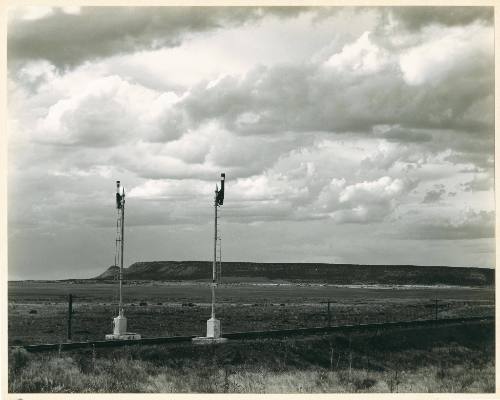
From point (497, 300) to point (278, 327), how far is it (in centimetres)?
2031

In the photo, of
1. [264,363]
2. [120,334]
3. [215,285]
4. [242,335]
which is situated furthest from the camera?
[242,335]

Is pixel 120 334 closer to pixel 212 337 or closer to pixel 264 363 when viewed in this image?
pixel 212 337

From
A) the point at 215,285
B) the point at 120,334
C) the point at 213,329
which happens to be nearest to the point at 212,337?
the point at 213,329

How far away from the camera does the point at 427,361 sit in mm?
31250

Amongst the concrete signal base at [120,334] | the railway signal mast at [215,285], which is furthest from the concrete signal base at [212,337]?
the concrete signal base at [120,334]

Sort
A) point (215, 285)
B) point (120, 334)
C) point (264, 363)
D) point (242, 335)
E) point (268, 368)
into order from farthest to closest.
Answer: point (242, 335), point (120, 334), point (215, 285), point (264, 363), point (268, 368)

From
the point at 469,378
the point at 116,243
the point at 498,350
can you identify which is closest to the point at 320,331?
the point at 469,378

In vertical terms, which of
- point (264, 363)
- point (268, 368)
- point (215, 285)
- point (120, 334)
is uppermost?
point (215, 285)

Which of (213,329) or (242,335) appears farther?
(242,335)

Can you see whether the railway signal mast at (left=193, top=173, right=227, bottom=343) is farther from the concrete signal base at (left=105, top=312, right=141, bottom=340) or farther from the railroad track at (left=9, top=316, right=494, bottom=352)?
the concrete signal base at (left=105, top=312, right=141, bottom=340)

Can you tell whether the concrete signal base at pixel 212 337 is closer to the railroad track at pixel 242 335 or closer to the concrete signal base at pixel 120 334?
the railroad track at pixel 242 335

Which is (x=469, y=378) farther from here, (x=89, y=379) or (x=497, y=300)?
(x=89, y=379)

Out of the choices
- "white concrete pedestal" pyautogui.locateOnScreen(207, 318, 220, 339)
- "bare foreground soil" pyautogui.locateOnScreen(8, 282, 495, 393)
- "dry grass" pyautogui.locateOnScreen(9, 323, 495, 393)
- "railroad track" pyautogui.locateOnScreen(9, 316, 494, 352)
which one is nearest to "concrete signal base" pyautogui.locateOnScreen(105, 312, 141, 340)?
"railroad track" pyautogui.locateOnScreen(9, 316, 494, 352)
